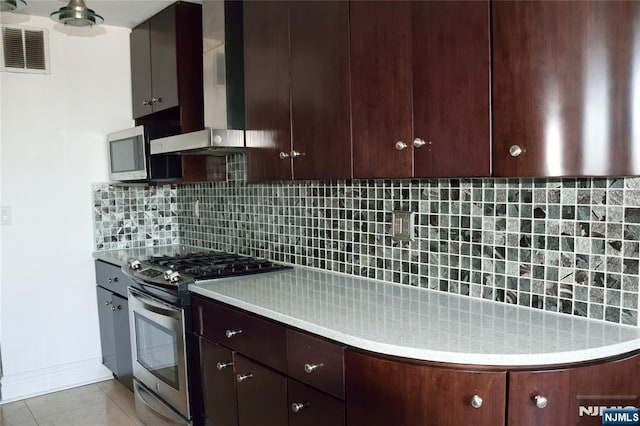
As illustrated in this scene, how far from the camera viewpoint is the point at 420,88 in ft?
5.16

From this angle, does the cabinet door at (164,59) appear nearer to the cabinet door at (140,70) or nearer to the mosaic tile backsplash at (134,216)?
the cabinet door at (140,70)

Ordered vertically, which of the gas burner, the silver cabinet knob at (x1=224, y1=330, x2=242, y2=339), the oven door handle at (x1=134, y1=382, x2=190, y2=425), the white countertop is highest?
the gas burner

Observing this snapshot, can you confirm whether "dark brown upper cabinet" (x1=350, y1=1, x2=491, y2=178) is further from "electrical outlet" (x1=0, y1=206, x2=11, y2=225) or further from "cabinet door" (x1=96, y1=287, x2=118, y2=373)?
"electrical outlet" (x1=0, y1=206, x2=11, y2=225)

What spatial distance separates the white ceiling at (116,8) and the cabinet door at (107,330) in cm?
170

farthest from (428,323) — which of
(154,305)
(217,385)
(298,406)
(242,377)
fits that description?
(154,305)

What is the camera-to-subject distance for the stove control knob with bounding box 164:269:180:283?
232cm

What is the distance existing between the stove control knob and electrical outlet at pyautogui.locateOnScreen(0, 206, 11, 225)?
1.46 metres

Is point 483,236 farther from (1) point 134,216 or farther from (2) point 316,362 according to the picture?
(1) point 134,216

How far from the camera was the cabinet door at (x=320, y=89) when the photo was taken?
184 cm

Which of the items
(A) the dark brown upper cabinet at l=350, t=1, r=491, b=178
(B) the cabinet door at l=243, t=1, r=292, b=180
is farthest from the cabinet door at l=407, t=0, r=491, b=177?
(B) the cabinet door at l=243, t=1, r=292, b=180

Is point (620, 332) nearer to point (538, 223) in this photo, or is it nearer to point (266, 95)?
point (538, 223)

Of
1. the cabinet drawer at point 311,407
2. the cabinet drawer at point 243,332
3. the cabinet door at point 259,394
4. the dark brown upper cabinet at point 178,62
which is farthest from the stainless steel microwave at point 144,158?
the cabinet drawer at point 311,407

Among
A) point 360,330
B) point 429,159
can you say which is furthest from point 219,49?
point 360,330

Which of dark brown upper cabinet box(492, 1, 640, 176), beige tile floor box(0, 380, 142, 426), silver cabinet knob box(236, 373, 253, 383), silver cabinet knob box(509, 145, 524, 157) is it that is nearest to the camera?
dark brown upper cabinet box(492, 1, 640, 176)
